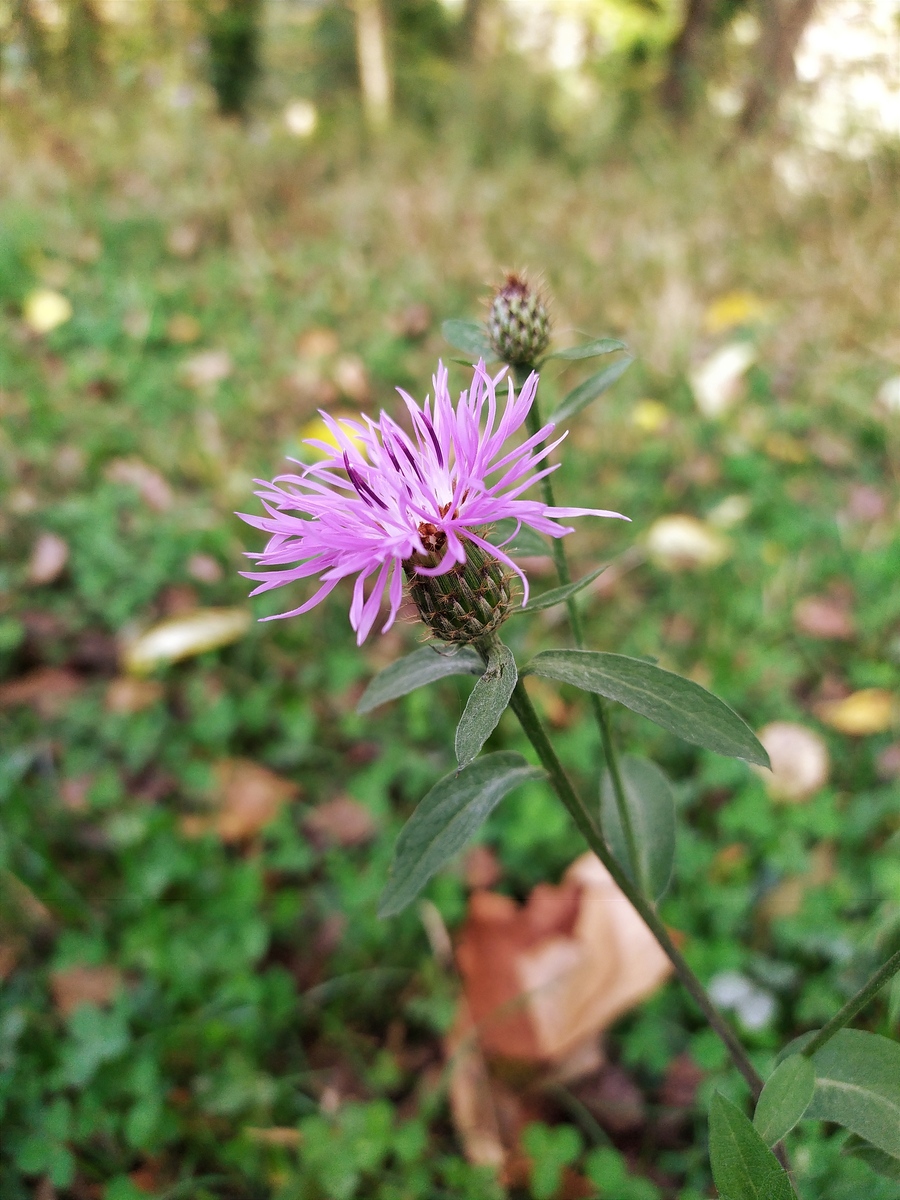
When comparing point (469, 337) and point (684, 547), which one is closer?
point (469, 337)

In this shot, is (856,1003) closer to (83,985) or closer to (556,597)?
(556,597)

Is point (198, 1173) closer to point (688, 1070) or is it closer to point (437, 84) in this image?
point (688, 1070)

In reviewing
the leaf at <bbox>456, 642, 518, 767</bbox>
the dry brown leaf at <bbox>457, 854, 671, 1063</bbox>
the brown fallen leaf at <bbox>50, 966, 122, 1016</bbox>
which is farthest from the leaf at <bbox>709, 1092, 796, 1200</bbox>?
the brown fallen leaf at <bbox>50, 966, 122, 1016</bbox>

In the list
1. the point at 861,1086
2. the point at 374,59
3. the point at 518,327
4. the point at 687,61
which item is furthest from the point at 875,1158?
the point at 374,59

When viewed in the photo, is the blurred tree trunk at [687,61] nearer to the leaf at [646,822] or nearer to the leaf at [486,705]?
the leaf at [646,822]

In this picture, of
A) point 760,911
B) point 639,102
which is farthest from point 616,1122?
point 639,102

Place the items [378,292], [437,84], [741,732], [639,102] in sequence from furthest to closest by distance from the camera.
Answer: [437,84], [639,102], [378,292], [741,732]
